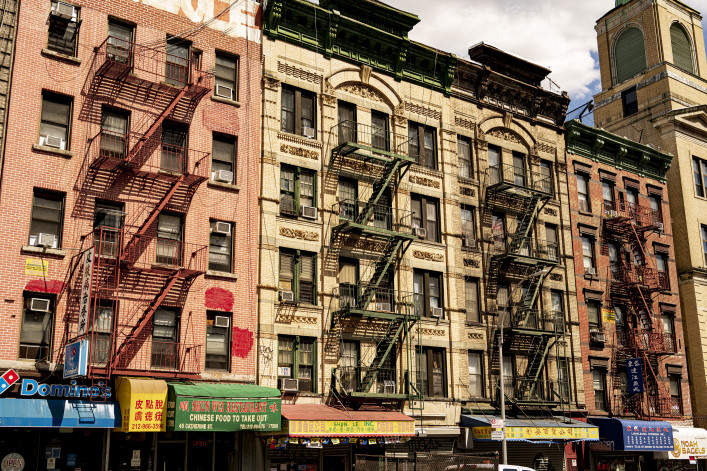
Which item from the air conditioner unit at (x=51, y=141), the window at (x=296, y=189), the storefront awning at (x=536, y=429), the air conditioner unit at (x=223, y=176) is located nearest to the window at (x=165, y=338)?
the air conditioner unit at (x=223, y=176)

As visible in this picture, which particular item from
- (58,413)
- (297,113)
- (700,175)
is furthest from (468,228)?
(700,175)

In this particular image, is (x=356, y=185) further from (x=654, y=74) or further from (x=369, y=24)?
(x=654, y=74)

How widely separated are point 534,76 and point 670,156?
11687 millimetres


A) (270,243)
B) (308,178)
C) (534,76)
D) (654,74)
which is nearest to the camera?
(270,243)

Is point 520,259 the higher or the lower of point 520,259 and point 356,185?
the lower

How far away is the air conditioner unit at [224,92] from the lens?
92.3 feet

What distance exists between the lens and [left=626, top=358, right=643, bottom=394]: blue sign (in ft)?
124

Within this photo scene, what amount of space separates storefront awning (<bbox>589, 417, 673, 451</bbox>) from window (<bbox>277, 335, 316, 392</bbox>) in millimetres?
16047

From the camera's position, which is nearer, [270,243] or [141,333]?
[141,333]

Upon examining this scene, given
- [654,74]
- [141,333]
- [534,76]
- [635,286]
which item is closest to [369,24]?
[534,76]

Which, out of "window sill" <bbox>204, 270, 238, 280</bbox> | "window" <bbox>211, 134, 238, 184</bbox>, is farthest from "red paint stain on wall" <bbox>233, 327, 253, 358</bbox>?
"window" <bbox>211, 134, 238, 184</bbox>

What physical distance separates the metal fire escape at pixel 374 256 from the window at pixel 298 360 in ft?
3.13

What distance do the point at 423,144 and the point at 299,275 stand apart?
9.48 metres

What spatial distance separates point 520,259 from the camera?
3491cm
